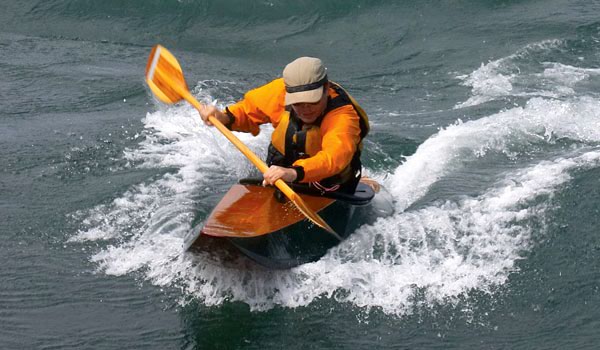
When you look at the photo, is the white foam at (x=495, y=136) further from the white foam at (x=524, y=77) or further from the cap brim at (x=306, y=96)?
the cap brim at (x=306, y=96)

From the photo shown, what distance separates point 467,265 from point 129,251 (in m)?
2.53

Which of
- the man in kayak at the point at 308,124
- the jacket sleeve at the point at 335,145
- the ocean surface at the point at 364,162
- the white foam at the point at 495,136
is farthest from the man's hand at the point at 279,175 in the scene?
the white foam at the point at 495,136

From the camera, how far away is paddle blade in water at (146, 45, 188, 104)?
7246mm

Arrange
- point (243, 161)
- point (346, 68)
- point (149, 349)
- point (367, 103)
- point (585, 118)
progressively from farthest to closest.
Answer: point (346, 68), point (367, 103), point (585, 118), point (243, 161), point (149, 349)

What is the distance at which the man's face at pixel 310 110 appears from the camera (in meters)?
5.73

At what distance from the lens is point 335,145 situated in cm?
571

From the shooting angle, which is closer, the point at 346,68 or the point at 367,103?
the point at 367,103

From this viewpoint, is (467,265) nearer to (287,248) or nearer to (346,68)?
(287,248)

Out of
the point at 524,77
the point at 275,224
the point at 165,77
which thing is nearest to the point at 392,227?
the point at 275,224

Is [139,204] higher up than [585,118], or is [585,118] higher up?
[139,204]

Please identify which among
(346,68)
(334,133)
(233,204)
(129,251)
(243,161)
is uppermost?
(334,133)

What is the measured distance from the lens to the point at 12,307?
18.8 feet

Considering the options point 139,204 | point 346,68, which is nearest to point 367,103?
point 346,68

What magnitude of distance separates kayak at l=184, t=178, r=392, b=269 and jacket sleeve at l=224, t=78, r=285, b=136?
0.46m
